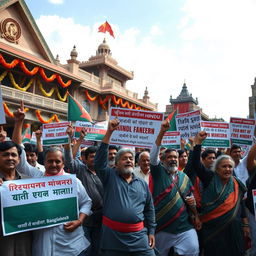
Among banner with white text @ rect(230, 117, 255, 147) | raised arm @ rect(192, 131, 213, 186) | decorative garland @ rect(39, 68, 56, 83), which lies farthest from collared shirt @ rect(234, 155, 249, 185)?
decorative garland @ rect(39, 68, 56, 83)

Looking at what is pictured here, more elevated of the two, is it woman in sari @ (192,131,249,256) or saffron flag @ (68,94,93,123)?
saffron flag @ (68,94,93,123)

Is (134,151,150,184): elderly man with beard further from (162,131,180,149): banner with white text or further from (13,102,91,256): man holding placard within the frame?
(162,131,180,149): banner with white text

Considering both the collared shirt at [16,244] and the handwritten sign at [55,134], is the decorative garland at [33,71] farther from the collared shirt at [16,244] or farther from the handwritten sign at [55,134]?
the collared shirt at [16,244]

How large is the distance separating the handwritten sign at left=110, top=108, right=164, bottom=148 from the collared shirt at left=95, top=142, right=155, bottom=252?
108 cm

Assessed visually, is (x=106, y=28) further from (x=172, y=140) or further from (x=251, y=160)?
(x=251, y=160)

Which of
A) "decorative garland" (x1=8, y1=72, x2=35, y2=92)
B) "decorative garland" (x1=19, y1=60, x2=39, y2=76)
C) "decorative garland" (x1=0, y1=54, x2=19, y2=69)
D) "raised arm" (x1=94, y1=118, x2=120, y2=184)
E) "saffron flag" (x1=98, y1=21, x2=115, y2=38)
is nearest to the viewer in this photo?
"raised arm" (x1=94, y1=118, x2=120, y2=184)

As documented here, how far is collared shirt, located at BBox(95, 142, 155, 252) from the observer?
2.70 m

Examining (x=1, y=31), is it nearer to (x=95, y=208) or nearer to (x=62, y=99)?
(x=62, y=99)

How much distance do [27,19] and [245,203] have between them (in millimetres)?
17583

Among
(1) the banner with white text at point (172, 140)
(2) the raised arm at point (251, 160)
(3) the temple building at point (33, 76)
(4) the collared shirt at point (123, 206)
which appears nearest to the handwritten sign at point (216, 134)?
(1) the banner with white text at point (172, 140)

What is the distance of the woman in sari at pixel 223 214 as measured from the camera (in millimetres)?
3281

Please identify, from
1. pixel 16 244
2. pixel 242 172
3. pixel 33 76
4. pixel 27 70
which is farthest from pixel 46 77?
pixel 16 244

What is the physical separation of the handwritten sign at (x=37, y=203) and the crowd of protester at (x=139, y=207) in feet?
→ 0.30

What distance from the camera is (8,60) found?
15.6 metres
